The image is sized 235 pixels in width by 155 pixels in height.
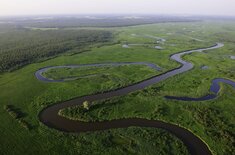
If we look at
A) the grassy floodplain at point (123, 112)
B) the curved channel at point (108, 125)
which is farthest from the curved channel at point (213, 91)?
the curved channel at point (108, 125)

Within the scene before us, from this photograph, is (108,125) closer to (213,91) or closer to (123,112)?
(123,112)

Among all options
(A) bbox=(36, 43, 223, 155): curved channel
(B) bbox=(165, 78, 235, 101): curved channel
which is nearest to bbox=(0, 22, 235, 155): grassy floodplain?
(A) bbox=(36, 43, 223, 155): curved channel

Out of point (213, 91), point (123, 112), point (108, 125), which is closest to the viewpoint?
point (108, 125)

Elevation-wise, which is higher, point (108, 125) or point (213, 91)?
point (213, 91)

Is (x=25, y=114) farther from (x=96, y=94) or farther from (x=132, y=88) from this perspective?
(x=132, y=88)

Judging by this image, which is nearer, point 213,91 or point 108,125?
point 108,125

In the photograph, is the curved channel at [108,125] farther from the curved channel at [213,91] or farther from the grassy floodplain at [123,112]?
the curved channel at [213,91]

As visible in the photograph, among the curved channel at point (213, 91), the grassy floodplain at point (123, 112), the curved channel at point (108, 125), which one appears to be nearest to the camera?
the grassy floodplain at point (123, 112)

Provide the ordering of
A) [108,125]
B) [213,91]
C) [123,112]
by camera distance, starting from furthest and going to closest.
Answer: [213,91]
[123,112]
[108,125]

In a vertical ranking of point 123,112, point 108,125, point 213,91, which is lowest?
point 108,125

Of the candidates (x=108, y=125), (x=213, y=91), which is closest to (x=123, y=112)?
(x=108, y=125)

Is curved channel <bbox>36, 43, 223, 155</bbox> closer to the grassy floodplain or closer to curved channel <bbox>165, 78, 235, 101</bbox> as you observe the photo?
the grassy floodplain
